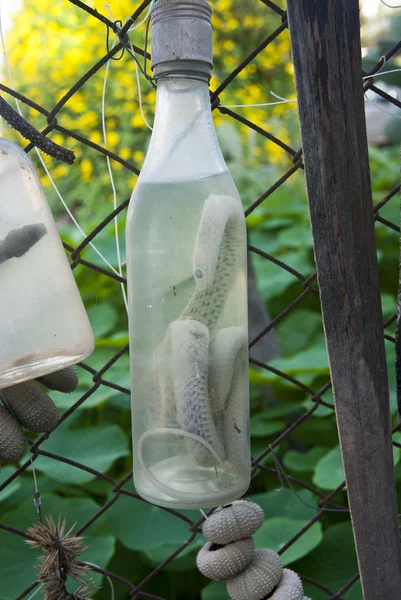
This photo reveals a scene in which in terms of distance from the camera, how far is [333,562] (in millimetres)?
1348

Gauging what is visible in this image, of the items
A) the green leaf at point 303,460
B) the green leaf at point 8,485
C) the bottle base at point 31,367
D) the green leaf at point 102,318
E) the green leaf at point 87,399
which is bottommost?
the green leaf at point 8,485

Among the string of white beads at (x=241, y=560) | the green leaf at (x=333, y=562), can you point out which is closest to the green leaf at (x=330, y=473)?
the green leaf at (x=333, y=562)

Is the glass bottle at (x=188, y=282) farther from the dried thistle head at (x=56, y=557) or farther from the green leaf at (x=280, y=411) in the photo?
the green leaf at (x=280, y=411)

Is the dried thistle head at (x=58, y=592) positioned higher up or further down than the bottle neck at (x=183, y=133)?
further down

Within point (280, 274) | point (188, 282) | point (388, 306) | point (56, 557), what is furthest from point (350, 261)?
point (280, 274)

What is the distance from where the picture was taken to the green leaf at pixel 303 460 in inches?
61.7

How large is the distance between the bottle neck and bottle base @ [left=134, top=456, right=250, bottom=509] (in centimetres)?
31

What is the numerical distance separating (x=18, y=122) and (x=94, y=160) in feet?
13.6

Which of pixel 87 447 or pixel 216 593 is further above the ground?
pixel 87 447

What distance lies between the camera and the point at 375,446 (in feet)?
2.48

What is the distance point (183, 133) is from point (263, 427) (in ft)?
3.54

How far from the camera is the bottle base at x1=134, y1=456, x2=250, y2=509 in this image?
0.73 metres

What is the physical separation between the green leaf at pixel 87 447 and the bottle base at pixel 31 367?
0.74 meters

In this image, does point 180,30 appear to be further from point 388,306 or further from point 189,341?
point 388,306
